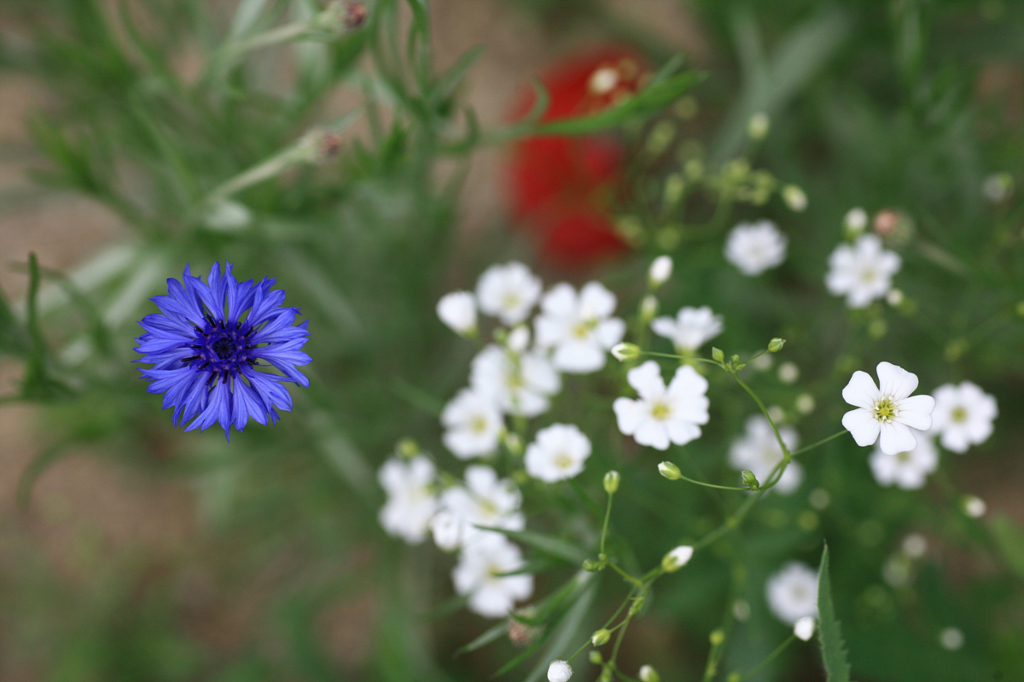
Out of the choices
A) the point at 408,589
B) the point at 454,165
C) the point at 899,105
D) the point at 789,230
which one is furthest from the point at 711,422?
the point at 454,165

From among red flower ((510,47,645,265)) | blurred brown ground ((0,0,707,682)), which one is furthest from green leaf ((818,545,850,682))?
blurred brown ground ((0,0,707,682))

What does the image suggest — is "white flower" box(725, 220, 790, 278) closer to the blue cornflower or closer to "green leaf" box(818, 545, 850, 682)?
"green leaf" box(818, 545, 850, 682)

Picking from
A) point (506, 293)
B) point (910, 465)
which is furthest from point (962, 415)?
point (506, 293)

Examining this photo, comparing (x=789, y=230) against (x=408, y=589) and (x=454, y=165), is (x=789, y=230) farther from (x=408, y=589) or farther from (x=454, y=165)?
(x=408, y=589)

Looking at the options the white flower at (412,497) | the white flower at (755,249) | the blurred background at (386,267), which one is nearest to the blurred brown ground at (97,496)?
the blurred background at (386,267)

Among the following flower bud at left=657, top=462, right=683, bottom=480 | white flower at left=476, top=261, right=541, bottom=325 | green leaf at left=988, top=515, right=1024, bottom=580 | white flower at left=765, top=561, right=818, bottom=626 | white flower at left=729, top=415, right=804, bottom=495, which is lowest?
green leaf at left=988, top=515, right=1024, bottom=580

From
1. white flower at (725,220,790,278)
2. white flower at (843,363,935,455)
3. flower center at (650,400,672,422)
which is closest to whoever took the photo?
white flower at (843,363,935,455)
